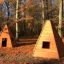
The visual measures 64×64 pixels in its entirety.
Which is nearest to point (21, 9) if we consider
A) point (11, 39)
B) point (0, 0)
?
point (0, 0)

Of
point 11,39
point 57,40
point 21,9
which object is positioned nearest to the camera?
point 57,40

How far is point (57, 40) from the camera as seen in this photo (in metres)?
16.1

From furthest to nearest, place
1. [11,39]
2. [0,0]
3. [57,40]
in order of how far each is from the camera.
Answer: [0,0] → [11,39] → [57,40]

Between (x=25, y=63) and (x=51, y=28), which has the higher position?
(x=51, y=28)

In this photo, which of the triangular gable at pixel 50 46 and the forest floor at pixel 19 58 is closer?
the forest floor at pixel 19 58

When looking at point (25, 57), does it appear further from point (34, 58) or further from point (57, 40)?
point (57, 40)

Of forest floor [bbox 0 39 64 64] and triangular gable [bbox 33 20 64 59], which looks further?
triangular gable [bbox 33 20 64 59]

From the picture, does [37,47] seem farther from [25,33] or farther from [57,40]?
[25,33]

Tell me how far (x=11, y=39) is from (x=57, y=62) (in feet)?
23.7

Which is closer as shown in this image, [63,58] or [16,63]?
[16,63]

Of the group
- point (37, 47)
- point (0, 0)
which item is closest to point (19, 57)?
point (37, 47)

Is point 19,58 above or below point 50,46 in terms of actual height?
below

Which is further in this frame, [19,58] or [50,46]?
[50,46]

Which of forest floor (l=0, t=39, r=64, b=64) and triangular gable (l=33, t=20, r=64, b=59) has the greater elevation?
triangular gable (l=33, t=20, r=64, b=59)
